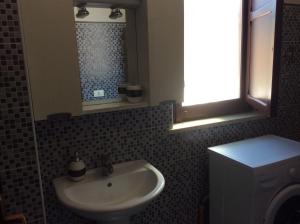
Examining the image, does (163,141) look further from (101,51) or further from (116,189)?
(101,51)

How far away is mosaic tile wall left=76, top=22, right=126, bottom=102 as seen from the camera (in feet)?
4.59

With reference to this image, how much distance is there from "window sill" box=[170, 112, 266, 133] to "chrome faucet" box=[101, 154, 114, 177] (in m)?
0.46

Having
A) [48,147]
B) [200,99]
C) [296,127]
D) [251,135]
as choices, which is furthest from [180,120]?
[296,127]

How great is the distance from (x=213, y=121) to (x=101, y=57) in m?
0.90

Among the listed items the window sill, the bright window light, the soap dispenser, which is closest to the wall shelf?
the soap dispenser

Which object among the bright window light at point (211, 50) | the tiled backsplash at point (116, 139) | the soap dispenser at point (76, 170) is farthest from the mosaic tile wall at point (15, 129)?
the bright window light at point (211, 50)

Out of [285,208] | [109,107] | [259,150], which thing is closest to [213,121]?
[259,150]

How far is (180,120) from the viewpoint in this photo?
186cm

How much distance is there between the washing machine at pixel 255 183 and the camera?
144 cm

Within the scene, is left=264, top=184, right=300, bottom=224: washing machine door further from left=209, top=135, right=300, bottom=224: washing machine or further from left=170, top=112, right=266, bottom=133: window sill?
left=170, top=112, right=266, bottom=133: window sill

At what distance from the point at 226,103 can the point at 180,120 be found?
1.45ft

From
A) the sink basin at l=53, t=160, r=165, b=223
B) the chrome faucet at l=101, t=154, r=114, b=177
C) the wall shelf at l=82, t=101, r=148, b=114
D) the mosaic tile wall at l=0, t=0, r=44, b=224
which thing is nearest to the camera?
the mosaic tile wall at l=0, t=0, r=44, b=224

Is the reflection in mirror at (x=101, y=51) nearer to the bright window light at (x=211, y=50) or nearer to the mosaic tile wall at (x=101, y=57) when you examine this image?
the mosaic tile wall at (x=101, y=57)

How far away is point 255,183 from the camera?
140cm
